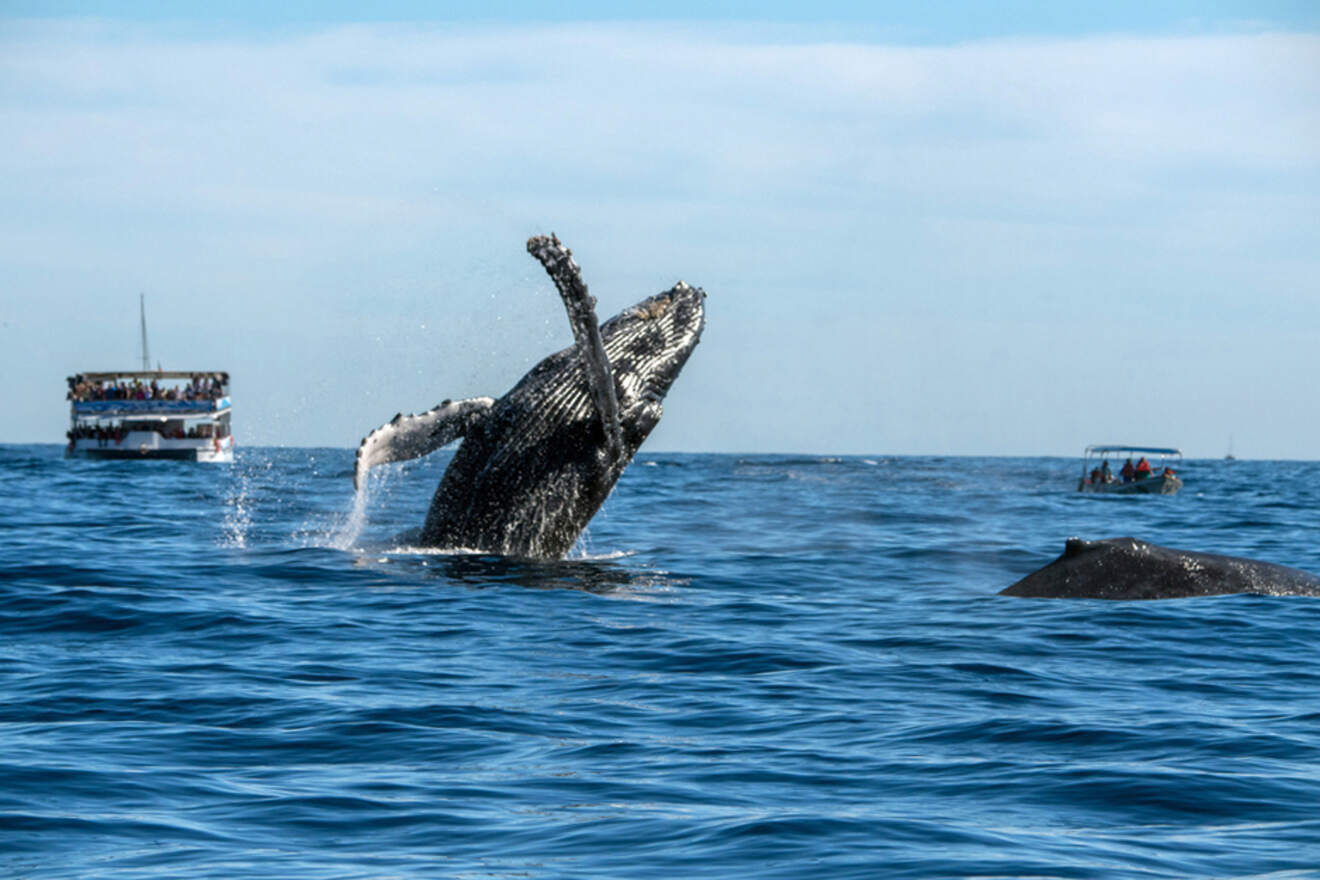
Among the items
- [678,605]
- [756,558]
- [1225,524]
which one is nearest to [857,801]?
[678,605]

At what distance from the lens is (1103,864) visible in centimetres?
648

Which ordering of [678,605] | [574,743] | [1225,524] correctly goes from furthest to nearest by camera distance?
[1225,524], [678,605], [574,743]

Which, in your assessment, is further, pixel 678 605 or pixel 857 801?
pixel 678 605

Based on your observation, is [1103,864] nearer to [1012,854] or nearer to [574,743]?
[1012,854]

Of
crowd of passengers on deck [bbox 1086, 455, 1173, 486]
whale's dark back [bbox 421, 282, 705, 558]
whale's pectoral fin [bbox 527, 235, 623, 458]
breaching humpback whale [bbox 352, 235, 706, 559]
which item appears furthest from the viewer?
crowd of passengers on deck [bbox 1086, 455, 1173, 486]

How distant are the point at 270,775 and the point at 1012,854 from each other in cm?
344

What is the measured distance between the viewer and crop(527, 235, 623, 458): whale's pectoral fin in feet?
43.1

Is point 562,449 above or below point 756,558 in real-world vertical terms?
above

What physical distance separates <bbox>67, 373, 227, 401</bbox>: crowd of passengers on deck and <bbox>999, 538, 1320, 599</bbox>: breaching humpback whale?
2645 inches

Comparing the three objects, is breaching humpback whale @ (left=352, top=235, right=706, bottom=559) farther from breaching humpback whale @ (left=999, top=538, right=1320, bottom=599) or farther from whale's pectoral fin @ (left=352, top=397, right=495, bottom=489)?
breaching humpback whale @ (left=999, top=538, right=1320, bottom=599)

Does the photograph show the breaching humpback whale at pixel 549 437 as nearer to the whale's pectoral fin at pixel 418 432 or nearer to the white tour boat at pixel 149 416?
the whale's pectoral fin at pixel 418 432

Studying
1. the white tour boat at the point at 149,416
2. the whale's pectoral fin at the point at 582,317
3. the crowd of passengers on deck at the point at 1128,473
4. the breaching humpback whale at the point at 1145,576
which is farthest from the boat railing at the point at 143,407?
the breaching humpback whale at the point at 1145,576

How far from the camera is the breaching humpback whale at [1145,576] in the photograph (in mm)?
13594

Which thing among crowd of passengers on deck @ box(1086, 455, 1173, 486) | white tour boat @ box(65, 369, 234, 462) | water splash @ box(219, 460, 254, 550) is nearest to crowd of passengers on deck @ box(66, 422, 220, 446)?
white tour boat @ box(65, 369, 234, 462)
